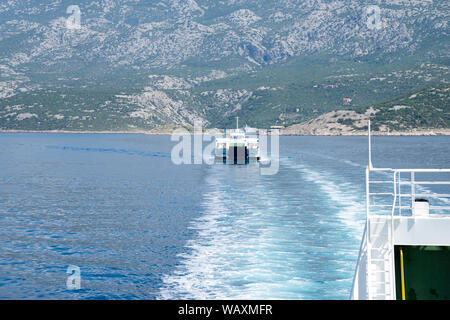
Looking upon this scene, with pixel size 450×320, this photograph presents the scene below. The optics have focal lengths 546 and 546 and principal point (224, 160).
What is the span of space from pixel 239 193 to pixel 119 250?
92.8ft

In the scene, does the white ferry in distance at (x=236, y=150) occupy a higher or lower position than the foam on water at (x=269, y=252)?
higher

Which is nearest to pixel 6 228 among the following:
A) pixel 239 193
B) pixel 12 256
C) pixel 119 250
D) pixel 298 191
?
pixel 12 256

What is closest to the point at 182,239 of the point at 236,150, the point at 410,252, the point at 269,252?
the point at 269,252

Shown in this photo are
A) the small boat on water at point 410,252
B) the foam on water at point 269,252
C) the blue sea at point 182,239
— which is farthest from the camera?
the blue sea at point 182,239

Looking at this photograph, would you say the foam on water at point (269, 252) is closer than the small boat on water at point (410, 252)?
No

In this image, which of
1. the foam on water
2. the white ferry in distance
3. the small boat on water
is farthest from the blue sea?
the white ferry in distance

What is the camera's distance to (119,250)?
3012 cm

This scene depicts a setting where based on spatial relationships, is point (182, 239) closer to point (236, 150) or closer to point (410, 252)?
point (410, 252)

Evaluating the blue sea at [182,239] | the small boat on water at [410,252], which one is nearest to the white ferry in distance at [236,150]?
the blue sea at [182,239]

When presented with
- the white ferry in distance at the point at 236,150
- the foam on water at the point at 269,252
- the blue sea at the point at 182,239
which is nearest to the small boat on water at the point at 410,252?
the blue sea at the point at 182,239

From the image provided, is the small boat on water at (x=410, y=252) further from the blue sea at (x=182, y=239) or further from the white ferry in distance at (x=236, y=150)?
the white ferry in distance at (x=236, y=150)

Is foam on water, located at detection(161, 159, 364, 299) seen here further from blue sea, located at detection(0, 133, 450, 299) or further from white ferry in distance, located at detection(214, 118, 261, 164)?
white ferry in distance, located at detection(214, 118, 261, 164)

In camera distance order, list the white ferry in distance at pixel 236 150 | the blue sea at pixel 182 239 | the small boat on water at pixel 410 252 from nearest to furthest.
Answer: the small boat on water at pixel 410 252, the blue sea at pixel 182 239, the white ferry in distance at pixel 236 150
